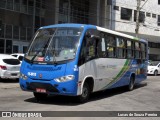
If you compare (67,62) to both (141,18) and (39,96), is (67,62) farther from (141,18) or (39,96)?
(141,18)

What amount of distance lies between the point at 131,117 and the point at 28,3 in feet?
106

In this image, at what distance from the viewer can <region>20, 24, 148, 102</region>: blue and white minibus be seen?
11695 millimetres

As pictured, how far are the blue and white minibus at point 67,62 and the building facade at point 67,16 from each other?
2474 cm

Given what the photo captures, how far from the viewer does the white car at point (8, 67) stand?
66.8 feet

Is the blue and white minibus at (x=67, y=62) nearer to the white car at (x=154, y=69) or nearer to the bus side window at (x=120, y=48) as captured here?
the bus side window at (x=120, y=48)

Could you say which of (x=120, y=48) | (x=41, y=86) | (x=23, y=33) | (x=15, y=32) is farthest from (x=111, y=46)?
(x=23, y=33)

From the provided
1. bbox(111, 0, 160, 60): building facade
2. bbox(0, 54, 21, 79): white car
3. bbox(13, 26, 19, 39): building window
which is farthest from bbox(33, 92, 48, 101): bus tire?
bbox(111, 0, 160, 60): building facade

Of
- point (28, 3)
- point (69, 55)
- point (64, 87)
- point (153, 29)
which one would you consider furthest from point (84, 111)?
point (153, 29)

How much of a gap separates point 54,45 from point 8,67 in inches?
351

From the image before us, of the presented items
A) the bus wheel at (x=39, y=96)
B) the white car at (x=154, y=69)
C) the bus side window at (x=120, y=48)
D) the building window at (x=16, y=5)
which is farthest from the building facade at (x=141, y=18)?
the bus wheel at (x=39, y=96)

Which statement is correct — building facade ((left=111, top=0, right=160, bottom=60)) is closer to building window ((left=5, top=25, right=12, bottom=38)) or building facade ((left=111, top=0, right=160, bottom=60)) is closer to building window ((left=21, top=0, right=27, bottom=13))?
building window ((left=21, top=0, right=27, bottom=13))

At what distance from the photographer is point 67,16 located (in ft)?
148

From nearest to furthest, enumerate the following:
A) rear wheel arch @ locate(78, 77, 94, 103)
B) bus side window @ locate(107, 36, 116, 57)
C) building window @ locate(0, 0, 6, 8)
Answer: rear wheel arch @ locate(78, 77, 94, 103)
bus side window @ locate(107, 36, 116, 57)
building window @ locate(0, 0, 6, 8)

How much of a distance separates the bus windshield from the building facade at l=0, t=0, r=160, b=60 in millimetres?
25015
